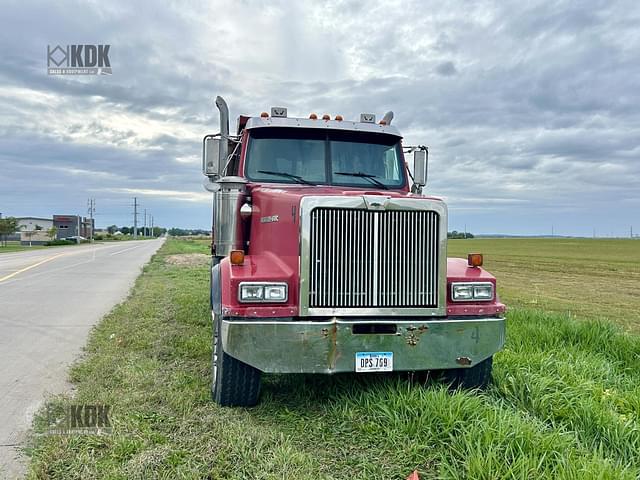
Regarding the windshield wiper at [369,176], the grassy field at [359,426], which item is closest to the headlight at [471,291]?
the grassy field at [359,426]

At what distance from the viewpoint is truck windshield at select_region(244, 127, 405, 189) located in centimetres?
563

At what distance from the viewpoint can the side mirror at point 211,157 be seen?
19.0 feet

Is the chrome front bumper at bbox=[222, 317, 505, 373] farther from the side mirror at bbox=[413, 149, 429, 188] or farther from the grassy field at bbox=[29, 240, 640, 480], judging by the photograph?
the side mirror at bbox=[413, 149, 429, 188]

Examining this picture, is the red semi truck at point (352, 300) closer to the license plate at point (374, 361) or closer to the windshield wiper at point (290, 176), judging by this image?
the license plate at point (374, 361)

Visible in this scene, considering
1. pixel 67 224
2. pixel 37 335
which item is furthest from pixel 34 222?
pixel 37 335

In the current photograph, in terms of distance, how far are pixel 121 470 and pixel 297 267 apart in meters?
1.75

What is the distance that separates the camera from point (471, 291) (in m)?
4.32

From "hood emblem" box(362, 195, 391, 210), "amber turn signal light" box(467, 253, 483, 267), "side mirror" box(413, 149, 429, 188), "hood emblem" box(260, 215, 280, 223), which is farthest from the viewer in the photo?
"side mirror" box(413, 149, 429, 188)

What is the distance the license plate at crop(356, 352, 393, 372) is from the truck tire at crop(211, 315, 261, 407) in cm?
86

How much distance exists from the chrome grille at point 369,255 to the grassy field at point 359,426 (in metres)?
0.78

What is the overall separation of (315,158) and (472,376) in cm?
267

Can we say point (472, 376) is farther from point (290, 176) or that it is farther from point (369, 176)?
point (290, 176)

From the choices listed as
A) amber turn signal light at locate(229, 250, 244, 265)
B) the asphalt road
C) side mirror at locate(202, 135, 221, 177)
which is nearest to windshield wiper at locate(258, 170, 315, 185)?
side mirror at locate(202, 135, 221, 177)

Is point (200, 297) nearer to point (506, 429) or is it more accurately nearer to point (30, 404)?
point (30, 404)
